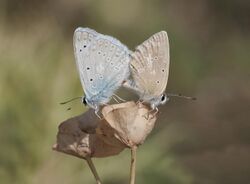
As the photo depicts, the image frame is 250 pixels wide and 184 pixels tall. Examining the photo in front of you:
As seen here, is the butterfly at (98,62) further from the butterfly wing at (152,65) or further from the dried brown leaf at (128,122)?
the dried brown leaf at (128,122)

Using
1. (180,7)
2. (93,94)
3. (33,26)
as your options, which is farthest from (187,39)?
(93,94)

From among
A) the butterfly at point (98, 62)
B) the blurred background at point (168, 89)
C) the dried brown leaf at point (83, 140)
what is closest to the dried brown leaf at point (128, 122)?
the dried brown leaf at point (83, 140)

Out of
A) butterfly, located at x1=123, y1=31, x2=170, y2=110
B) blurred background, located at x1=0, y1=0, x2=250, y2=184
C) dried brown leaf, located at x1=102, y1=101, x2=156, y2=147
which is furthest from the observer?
blurred background, located at x1=0, y1=0, x2=250, y2=184

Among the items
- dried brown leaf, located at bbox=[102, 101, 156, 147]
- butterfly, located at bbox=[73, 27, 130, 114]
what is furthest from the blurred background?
dried brown leaf, located at bbox=[102, 101, 156, 147]

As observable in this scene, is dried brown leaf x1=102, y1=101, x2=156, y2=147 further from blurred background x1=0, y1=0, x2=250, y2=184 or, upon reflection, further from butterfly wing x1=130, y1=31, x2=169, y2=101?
blurred background x1=0, y1=0, x2=250, y2=184

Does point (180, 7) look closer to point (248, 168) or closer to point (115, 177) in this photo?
point (248, 168)

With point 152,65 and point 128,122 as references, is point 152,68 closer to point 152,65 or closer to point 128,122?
point 152,65
